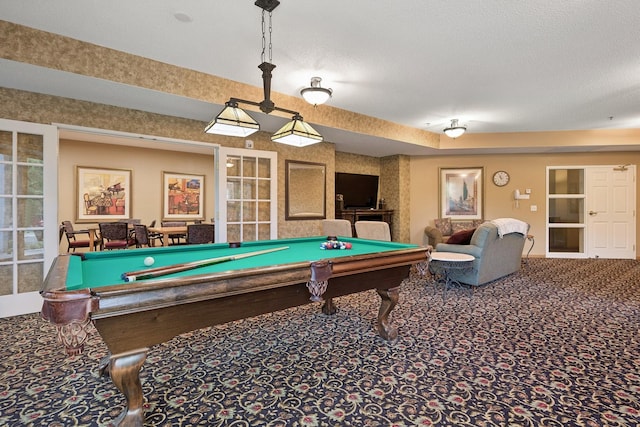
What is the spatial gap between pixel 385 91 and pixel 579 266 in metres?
5.37

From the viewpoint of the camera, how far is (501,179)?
7414mm

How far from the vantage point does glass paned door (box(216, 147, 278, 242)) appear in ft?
15.5

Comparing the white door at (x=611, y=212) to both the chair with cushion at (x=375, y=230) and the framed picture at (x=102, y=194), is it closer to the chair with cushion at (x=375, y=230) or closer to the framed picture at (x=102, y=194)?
the chair with cushion at (x=375, y=230)

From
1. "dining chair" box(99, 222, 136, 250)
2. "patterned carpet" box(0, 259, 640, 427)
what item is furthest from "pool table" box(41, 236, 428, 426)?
"dining chair" box(99, 222, 136, 250)

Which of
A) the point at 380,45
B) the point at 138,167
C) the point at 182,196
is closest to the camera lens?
the point at 380,45

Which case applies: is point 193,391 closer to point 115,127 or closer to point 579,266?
point 115,127

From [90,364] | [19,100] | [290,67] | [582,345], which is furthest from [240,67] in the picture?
[582,345]

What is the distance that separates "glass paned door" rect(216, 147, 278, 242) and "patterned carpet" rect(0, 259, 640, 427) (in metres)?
1.95

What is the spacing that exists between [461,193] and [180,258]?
6906 mm

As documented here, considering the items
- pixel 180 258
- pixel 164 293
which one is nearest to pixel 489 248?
pixel 180 258

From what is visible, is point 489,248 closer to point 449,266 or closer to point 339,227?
point 449,266

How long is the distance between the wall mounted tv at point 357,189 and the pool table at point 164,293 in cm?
465

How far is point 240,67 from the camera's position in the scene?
3555 mm

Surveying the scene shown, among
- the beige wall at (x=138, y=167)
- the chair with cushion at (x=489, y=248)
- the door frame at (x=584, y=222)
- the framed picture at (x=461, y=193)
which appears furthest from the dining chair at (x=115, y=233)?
the door frame at (x=584, y=222)
